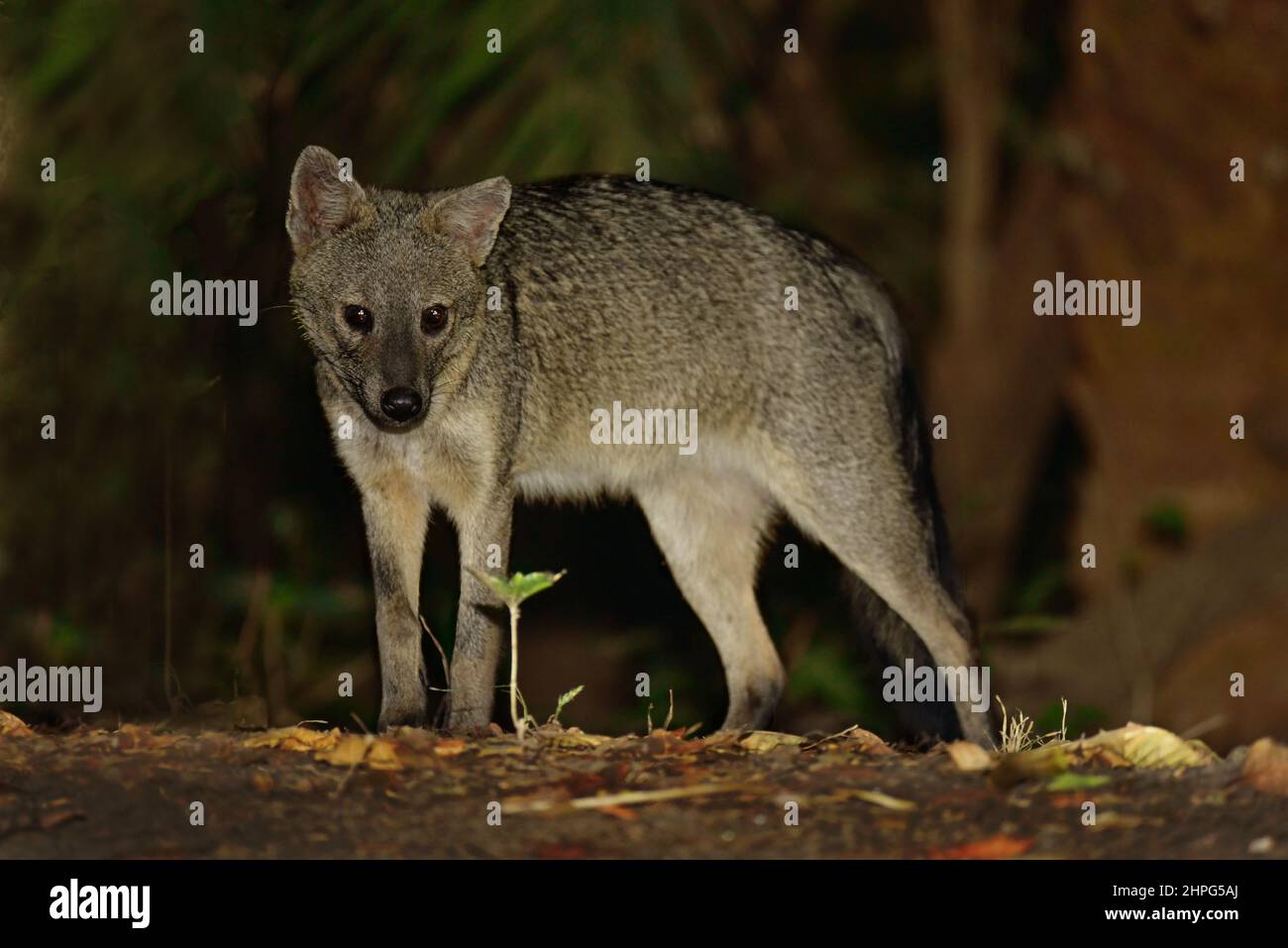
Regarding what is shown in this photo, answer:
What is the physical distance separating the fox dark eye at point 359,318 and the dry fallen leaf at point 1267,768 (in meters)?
3.45

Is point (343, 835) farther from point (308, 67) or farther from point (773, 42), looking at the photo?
point (773, 42)

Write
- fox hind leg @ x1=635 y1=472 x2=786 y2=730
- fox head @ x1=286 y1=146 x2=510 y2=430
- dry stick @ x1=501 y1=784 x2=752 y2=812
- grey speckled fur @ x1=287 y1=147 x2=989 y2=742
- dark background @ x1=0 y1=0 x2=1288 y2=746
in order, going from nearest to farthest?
dry stick @ x1=501 y1=784 x2=752 y2=812 → fox head @ x1=286 y1=146 x2=510 y2=430 → grey speckled fur @ x1=287 y1=147 x2=989 y2=742 → fox hind leg @ x1=635 y1=472 x2=786 y2=730 → dark background @ x1=0 y1=0 x2=1288 y2=746

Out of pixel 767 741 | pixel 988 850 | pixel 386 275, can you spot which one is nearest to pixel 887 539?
pixel 767 741

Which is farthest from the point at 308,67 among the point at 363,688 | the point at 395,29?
the point at 363,688

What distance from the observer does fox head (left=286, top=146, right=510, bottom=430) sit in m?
6.65

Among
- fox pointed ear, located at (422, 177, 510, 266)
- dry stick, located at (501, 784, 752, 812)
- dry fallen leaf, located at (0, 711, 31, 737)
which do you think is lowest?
dry stick, located at (501, 784, 752, 812)

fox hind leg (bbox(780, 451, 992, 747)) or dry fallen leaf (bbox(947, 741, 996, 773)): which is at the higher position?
fox hind leg (bbox(780, 451, 992, 747))

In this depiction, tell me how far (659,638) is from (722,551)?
156 inches

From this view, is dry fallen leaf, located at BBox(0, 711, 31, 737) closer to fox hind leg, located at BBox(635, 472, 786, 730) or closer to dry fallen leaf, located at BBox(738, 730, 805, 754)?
dry fallen leaf, located at BBox(738, 730, 805, 754)

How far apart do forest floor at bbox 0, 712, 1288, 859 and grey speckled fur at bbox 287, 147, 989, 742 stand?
1457 millimetres

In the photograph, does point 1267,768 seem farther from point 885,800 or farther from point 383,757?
point 383,757

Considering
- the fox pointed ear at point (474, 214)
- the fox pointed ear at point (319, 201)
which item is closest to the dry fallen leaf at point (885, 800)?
the fox pointed ear at point (474, 214)

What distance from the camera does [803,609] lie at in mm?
11742

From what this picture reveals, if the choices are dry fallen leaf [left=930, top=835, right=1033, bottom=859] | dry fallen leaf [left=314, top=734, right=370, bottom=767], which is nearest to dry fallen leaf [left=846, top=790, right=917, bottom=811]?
dry fallen leaf [left=930, top=835, right=1033, bottom=859]
